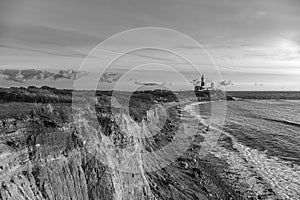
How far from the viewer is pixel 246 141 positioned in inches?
1543

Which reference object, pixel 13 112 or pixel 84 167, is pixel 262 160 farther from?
pixel 13 112

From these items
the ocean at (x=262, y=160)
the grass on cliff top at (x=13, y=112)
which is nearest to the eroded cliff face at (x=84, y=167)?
the grass on cliff top at (x=13, y=112)

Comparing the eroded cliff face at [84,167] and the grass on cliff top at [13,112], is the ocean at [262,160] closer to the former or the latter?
the eroded cliff face at [84,167]

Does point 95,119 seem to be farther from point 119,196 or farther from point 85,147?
point 119,196

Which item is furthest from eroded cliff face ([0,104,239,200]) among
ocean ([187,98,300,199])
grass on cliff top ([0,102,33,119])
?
ocean ([187,98,300,199])

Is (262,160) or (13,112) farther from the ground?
(13,112)

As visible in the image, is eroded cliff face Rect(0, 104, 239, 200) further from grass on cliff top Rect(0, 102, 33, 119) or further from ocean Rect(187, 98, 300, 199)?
ocean Rect(187, 98, 300, 199)

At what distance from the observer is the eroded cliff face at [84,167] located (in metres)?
10.1

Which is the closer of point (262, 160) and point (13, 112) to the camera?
point (13, 112)

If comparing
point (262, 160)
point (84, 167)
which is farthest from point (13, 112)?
point (262, 160)

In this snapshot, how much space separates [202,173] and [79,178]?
14.3 meters

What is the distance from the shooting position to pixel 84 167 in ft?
42.6

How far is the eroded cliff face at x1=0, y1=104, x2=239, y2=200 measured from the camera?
10.1m

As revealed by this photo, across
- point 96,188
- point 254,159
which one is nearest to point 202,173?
point 254,159
